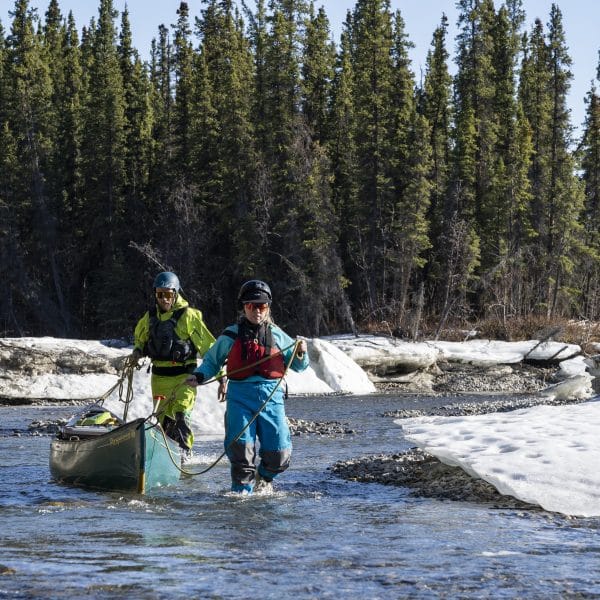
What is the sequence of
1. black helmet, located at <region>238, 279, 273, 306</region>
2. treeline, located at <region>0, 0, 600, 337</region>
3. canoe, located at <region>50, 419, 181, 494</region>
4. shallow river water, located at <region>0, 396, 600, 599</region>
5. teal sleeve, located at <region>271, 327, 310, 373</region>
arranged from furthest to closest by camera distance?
treeline, located at <region>0, 0, 600, 337</region> < canoe, located at <region>50, 419, 181, 494</region> < teal sleeve, located at <region>271, 327, 310, 373</region> < black helmet, located at <region>238, 279, 273, 306</region> < shallow river water, located at <region>0, 396, 600, 599</region>

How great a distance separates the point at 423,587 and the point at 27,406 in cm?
1605

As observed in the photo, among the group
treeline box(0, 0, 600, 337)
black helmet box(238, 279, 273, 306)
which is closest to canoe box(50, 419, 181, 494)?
black helmet box(238, 279, 273, 306)

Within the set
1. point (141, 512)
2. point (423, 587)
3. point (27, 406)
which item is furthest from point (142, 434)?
point (27, 406)

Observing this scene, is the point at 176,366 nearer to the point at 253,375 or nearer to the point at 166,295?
the point at 166,295

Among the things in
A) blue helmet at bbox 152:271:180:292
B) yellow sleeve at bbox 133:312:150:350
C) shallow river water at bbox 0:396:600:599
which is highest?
blue helmet at bbox 152:271:180:292

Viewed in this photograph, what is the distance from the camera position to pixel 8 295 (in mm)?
45844

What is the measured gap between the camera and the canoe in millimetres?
8594

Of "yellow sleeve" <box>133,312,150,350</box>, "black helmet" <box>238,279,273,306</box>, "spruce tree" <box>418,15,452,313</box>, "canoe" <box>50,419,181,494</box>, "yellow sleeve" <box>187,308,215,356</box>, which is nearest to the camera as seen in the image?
"black helmet" <box>238,279,273,306</box>

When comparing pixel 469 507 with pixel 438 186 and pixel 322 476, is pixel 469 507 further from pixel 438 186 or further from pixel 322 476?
pixel 438 186

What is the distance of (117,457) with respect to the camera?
877cm

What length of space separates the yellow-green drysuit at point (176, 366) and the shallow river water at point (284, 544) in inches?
27.8

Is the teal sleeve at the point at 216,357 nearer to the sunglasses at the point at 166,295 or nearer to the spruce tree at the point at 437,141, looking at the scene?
the sunglasses at the point at 166,295

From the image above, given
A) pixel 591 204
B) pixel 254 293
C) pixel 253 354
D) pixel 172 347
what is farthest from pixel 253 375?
pixel 591 204

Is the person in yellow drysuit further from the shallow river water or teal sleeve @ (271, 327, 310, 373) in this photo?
teal sleeve @ (271, 327, 310, 373)
